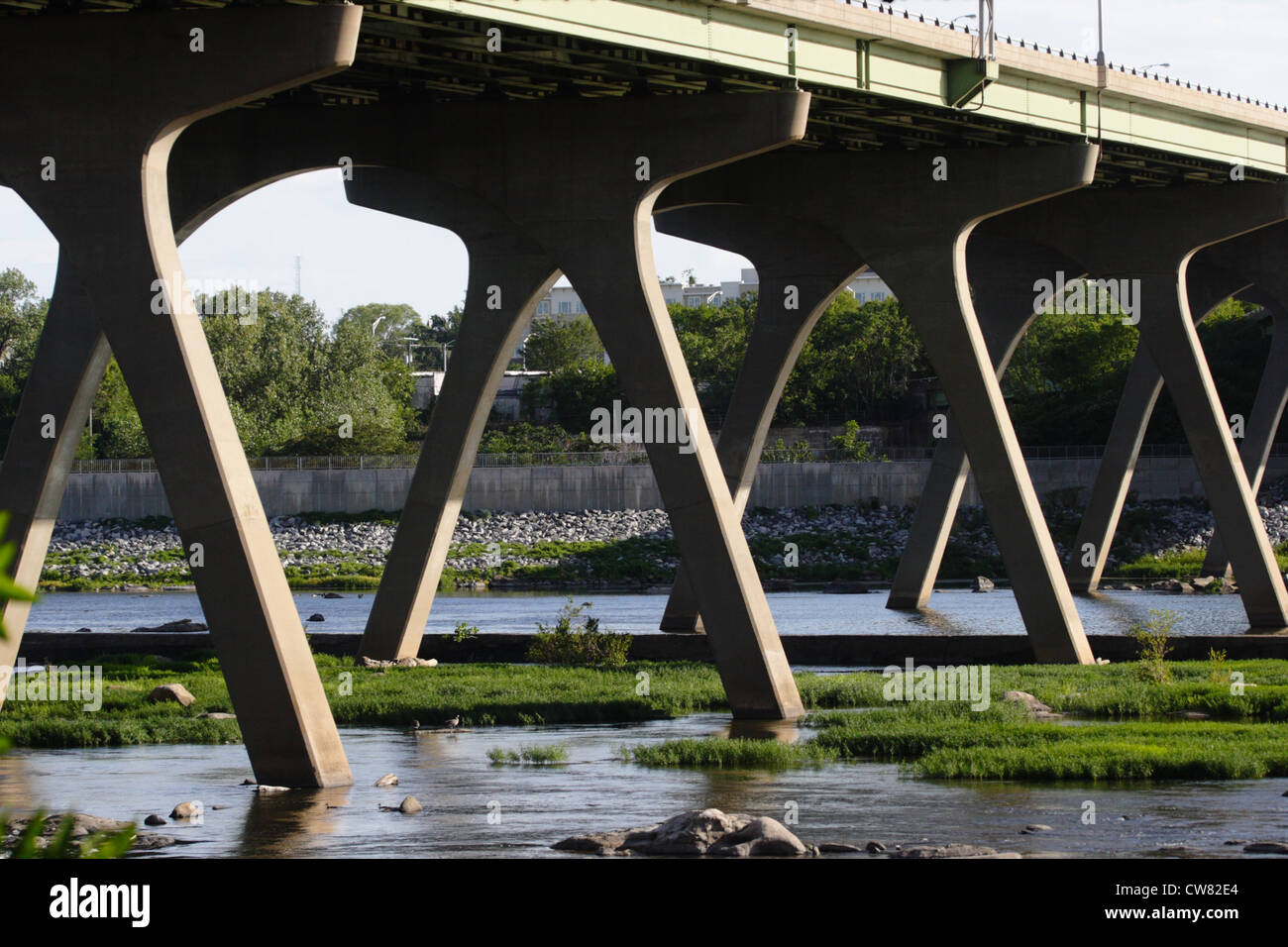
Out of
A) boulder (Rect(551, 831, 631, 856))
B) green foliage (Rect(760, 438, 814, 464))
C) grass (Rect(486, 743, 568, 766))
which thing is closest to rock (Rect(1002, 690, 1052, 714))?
grass (Rect(486, 743, 568, 766))

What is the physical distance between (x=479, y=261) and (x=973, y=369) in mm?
9947

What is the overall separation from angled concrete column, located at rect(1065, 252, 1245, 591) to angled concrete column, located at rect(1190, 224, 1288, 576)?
98cm

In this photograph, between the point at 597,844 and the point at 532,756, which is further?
the point at 532,756

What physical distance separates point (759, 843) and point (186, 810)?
6478mm

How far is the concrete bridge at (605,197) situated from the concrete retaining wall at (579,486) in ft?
127

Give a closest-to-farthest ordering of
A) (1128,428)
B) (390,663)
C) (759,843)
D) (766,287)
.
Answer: (759,843) → (390,663) → (766,287) → (1128,428)

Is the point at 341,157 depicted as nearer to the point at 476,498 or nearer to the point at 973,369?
the point at 973,369

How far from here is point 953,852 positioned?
14.4 metres

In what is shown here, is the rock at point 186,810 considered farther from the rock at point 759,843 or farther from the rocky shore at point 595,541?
the rocky shore at point 595,541

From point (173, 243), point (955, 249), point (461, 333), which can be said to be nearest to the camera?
point (173, 243)

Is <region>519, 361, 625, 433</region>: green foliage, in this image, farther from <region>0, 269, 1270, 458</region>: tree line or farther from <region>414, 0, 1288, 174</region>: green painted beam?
<region>414, 0, 1288, 174</region>: green painted beam

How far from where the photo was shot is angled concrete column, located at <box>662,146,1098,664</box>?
3328cm

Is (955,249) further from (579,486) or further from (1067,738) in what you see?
(579,486)

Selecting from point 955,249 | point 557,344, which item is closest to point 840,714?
point 955,249
